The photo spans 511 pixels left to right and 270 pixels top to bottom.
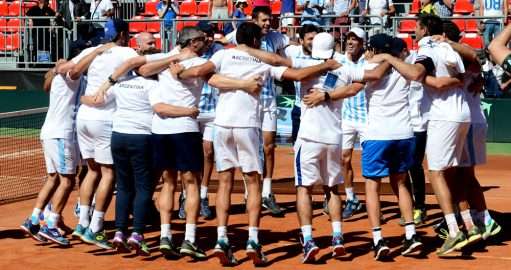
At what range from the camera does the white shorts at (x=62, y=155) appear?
41.7 ft

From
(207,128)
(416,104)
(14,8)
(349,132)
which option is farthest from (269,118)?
(14,8)

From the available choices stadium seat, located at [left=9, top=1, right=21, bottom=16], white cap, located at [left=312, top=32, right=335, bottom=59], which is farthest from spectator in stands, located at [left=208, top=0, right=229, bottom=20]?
white cap, located at [left=312, top=32, right=335, bottom=59]

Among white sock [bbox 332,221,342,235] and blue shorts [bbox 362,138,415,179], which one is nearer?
white sock [bbox 332,221,342,235]

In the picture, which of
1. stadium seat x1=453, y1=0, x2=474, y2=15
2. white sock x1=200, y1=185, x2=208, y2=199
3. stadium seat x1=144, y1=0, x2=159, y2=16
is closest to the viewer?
white sock x1=200, y1=185, x2=208, y2=199

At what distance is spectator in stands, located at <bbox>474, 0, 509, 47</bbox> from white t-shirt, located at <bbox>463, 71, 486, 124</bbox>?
990cm

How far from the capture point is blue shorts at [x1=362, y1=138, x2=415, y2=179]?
1173 cm

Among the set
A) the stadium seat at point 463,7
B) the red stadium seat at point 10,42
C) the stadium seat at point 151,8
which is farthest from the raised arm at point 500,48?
the stadium seat at point 151,8

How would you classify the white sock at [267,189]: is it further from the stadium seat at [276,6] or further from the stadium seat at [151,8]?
the stadium seat at [151,8]

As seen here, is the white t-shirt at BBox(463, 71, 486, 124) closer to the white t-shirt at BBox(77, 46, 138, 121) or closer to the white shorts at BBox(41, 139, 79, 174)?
the white t-shirt at BBox(77, 46, 138, 121)

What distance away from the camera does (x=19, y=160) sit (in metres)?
21.2

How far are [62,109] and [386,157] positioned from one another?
377 cm

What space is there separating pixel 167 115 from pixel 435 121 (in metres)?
2.86

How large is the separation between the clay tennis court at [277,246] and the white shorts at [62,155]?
0.86 metres

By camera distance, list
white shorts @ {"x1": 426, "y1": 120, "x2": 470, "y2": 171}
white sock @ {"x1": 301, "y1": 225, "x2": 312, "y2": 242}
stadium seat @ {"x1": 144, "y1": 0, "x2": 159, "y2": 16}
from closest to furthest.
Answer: white sock @ {"x1": 301, "y1": 225, "x2": 312, "y2": 242} < white shorts @ {"x1": 426, "y1": 120, "x2": 470, "y2": 171} < stadium seat @ {"x1": 144, "y1": 0, "x2": 159, "y2": 16}
